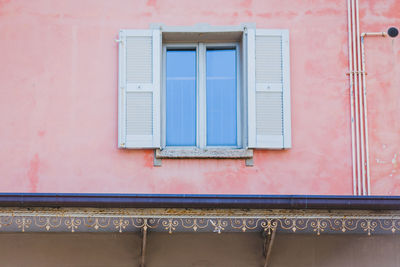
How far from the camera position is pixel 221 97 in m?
8.68

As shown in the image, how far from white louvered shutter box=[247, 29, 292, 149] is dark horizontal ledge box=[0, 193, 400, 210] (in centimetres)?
124

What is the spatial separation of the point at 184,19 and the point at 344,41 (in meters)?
2.00

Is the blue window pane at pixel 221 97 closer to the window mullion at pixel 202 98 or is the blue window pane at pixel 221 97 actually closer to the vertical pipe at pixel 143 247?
the window mullion at pixel 202 98

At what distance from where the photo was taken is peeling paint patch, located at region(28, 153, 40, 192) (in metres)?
8.23

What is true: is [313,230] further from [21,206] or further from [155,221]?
[21,206]

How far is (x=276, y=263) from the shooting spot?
816cm

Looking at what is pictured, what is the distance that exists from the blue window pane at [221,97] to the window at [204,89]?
12 millimetres

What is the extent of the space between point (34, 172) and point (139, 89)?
1598mm

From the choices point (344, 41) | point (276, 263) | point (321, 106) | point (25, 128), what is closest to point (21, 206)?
point (25, 128)

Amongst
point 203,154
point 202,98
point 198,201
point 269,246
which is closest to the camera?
point 198,201

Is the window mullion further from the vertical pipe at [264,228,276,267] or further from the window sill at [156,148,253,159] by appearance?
the vertical pipe at [264,228,276,267]

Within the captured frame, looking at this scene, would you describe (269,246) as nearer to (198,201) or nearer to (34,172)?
(198,201)

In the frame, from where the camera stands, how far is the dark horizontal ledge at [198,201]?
707 centimetres

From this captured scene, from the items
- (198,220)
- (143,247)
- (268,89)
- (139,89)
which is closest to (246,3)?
(268,89)
